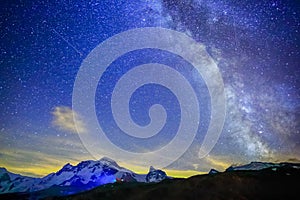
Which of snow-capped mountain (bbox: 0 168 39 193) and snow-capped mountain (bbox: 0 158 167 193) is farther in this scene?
snow-capped mountain (bbox: 0 168 39 193)

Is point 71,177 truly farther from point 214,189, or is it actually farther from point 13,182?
point 214,189

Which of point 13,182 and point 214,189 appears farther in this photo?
point 13,182

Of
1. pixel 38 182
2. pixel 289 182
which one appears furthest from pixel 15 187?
pixel 289 182

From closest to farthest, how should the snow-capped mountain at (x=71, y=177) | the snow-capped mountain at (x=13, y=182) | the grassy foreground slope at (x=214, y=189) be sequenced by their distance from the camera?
the grassy foreground slope at (x=214, y=189) < the snow-capped mountain at (x=71, y=177) < the snow-capped mountain at (x=13, y=182)

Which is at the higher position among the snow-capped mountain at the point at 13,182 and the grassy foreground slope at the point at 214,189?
the snow-capped mountain at the point at 13,182

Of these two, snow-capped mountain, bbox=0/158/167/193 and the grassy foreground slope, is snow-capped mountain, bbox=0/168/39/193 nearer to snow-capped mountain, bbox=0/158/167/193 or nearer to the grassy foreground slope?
snow-capped mountain, bbox=0/158/167/193

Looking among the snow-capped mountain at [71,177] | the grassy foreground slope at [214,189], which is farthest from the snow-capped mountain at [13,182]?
the grassy foreground slope at [214,189]

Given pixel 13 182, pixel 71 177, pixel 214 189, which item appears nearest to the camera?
pixel 214 189

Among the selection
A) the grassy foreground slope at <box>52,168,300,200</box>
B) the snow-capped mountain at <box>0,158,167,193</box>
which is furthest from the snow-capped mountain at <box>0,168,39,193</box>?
the grassy foreground slope at <box>52,168,300,200</box>

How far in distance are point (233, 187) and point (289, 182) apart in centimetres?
940

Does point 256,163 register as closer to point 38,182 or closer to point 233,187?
point 233,187

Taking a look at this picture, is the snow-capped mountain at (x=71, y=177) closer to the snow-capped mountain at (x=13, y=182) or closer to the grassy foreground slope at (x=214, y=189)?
the snow-capped mountain at (x=13, y=182)

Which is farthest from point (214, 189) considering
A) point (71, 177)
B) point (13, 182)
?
point (13, 182)

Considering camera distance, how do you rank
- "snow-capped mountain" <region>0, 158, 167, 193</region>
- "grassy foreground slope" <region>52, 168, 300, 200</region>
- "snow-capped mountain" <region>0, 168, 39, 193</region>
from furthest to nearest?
"snow-capped mountain" <region>0, 168, 39, 193</region>, "snow-capped mountain" <region>0, 158, 167, 193</region>, "grassy foreground slope" <region>52, 168, 300, 200</region>
